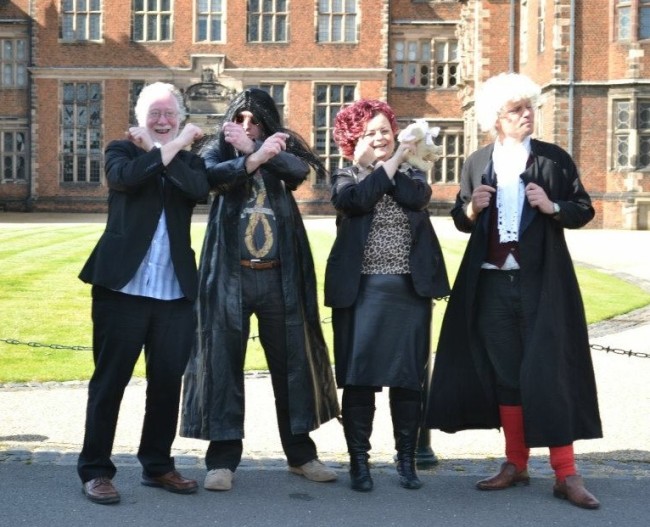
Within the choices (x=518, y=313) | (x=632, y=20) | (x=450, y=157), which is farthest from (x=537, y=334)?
(x=450, y=157)

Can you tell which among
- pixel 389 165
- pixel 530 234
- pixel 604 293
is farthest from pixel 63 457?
pixel 604 293

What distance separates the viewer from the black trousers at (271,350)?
17.6ft

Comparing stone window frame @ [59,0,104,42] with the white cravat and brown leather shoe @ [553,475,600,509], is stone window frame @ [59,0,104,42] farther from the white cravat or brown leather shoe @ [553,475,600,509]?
brown leather shoe @ [553,475,600,509]

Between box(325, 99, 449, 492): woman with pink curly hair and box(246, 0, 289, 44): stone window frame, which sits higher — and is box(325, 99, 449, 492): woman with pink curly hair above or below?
below

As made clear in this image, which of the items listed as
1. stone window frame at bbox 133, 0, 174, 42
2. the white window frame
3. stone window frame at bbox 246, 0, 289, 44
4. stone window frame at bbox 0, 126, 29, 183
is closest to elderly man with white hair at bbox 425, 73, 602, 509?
stone window frame at bbox 246, 0, 289, 44

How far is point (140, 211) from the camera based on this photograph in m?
5.09

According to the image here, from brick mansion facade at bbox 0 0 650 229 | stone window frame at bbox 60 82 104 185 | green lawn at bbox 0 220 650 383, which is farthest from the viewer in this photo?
stone window frame at bbox 60 82 104 185

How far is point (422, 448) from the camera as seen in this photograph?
5777mm

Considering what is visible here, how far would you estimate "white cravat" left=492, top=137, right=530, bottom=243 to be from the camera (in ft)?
17.2

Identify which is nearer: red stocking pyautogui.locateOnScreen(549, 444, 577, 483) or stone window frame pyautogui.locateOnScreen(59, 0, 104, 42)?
red stocking pyautogui.locateOnScreen(549, 444, 577, 483)

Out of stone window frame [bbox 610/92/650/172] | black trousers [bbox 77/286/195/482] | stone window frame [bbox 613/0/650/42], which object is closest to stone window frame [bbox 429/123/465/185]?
stone window frame [bbox 610/92/650/172]

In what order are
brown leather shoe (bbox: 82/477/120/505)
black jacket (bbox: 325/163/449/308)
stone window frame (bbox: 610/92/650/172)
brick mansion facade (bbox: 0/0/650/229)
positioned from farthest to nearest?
brick mansion facade (bbox: 0/0/650/229) < stone window frame (bbox: 610/92/650/172) < black jacket (bbox: 325/163/449/308) < brown leather shoe (bbox: 82/477/120/505)

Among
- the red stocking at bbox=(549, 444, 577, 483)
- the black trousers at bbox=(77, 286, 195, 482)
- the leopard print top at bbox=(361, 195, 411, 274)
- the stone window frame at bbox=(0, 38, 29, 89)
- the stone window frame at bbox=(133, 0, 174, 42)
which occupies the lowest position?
the red stocking at bbox=(549, 444, 577, 483)

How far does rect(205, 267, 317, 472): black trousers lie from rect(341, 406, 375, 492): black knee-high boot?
26 cm
